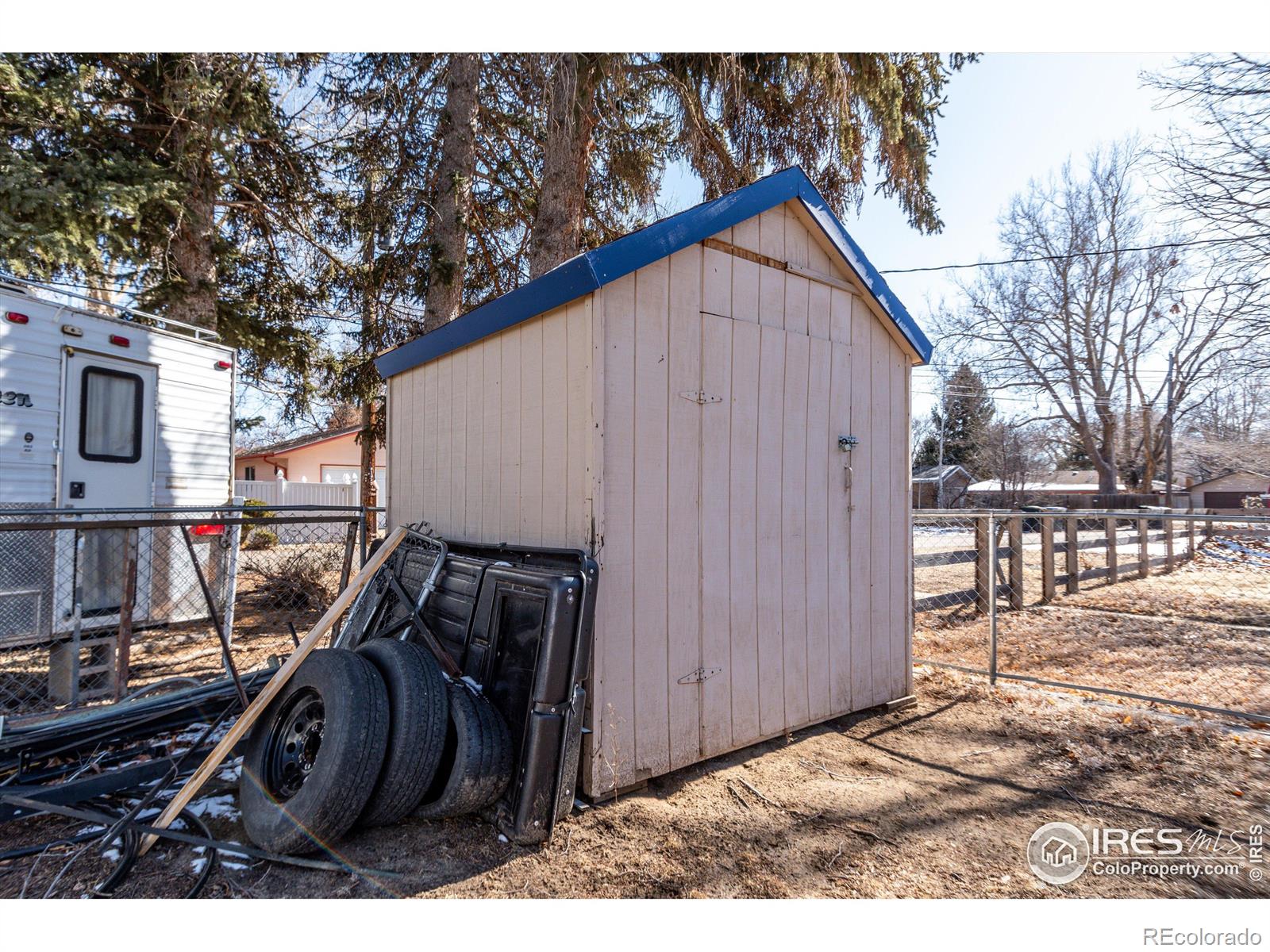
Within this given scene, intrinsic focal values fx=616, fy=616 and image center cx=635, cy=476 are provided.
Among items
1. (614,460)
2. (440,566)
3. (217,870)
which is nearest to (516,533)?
(440,566)

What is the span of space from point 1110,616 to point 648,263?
673cm

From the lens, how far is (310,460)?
2439 cm

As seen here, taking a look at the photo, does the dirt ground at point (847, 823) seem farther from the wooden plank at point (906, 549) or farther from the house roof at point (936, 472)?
the house roof at point (936, 472)

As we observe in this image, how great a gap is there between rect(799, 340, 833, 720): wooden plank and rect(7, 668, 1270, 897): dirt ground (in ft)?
1.06

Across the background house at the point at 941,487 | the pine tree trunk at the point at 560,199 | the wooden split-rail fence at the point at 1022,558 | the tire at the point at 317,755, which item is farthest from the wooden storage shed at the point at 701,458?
the background house at the point at 941,487

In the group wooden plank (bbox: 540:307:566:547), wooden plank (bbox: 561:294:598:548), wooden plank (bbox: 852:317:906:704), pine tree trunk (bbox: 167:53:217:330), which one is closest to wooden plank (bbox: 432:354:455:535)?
wooden plank (bbox: 540:307:566:547)

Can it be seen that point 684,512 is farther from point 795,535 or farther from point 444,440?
point 444,440

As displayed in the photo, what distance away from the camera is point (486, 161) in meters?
8.02

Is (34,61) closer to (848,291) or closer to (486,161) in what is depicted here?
(486,161)

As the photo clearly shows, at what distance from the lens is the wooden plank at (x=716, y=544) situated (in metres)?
3.18

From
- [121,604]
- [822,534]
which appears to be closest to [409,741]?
[822,534]

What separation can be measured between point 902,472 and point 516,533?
2.77 meters

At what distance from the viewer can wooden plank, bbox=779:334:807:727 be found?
357cm
